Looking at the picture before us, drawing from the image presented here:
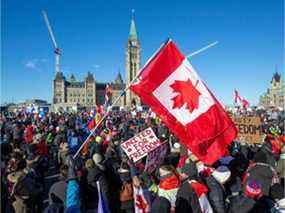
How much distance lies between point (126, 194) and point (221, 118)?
79.3 inches

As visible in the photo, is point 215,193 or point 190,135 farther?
point 190,135

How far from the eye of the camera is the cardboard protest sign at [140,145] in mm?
7008

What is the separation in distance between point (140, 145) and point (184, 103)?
2.14m

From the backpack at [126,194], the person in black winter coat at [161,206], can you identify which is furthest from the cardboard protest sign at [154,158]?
the person in black winter coat at [161,206]

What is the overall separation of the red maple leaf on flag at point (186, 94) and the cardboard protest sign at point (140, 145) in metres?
1.78

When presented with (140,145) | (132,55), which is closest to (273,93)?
(132,55)

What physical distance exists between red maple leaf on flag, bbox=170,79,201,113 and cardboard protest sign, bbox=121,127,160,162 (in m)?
1.78

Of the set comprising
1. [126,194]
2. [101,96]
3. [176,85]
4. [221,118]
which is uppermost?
[101,96]

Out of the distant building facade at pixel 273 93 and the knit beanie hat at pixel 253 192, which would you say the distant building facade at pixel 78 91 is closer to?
the distant building facade at pixel 273 93

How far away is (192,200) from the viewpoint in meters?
4.20

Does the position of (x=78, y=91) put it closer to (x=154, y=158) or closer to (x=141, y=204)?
(x=154, y=158)

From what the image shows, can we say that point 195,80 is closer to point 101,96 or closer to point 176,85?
point 176,85

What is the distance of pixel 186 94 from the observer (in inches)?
213

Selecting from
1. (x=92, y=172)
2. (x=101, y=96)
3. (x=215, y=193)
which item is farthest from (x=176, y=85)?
(x=101, y=96)
